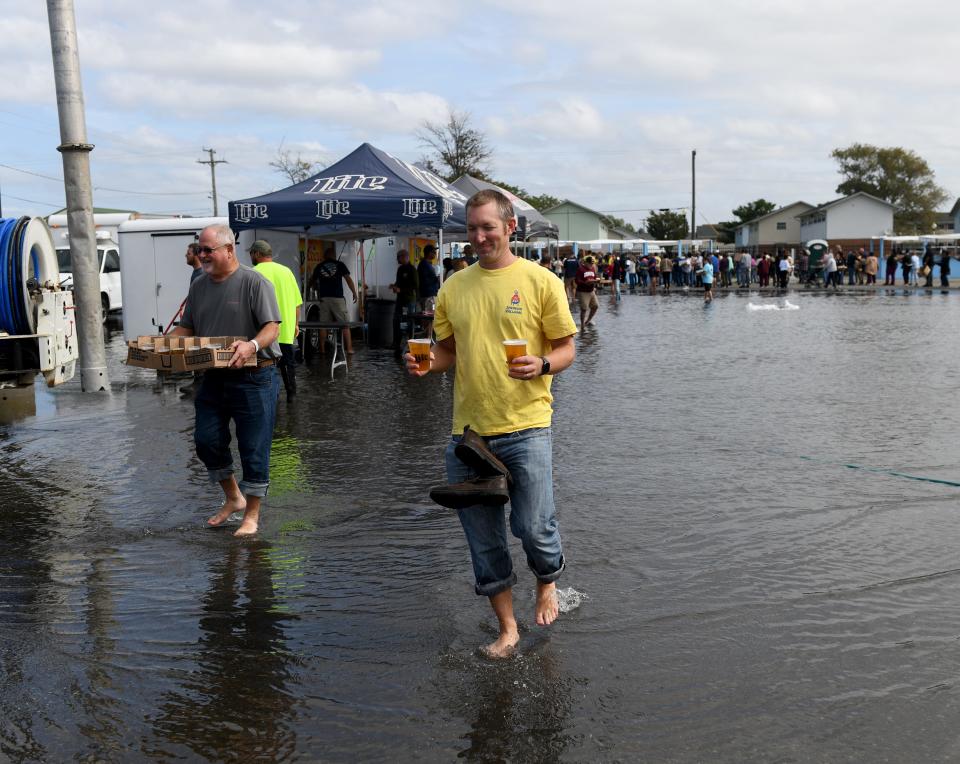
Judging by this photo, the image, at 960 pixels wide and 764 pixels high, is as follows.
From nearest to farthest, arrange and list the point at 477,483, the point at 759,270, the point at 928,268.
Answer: the point at 477,483 < the point at 928,268 < the point at 759,270

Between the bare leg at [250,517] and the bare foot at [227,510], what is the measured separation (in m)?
0.18

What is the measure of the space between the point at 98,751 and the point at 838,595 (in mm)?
3155

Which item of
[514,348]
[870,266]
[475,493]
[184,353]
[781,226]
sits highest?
[781,226]

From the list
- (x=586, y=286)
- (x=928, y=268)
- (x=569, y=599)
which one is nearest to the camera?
(x=569, y=599)

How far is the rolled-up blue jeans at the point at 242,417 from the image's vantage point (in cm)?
548

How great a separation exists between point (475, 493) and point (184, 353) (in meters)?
2.33

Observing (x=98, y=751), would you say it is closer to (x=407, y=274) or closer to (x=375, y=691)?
(x=375, y=691)

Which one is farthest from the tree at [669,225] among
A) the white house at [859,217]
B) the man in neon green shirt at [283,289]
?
the man in neon green shirt at [283,289]

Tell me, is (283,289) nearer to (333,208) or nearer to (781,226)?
(333,208)

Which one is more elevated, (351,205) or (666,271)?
(351,205)

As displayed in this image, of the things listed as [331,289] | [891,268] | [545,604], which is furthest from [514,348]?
[891,268]

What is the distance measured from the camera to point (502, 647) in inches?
149

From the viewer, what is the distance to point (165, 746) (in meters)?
3.14

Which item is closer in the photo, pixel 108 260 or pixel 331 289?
pixel 331 289
